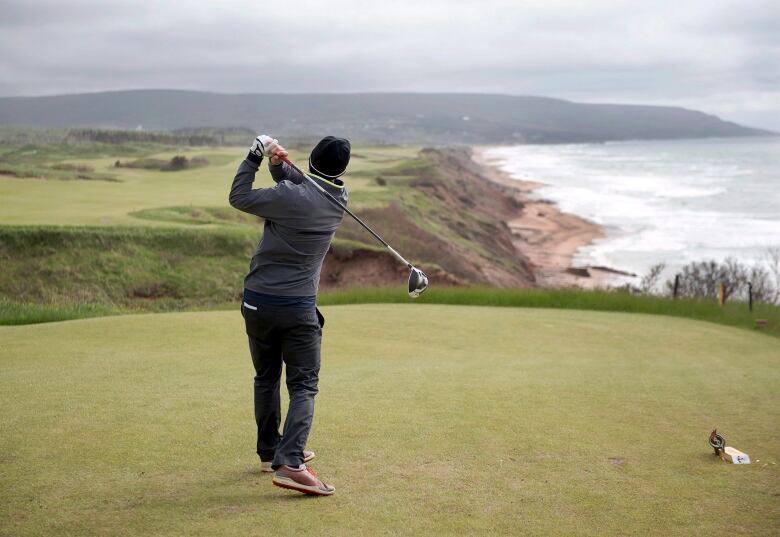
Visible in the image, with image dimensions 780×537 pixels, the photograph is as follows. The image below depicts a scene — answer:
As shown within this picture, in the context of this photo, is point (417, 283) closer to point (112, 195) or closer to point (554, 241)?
point (112, 195)

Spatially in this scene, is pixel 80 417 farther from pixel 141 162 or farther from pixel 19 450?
pixel 141 162

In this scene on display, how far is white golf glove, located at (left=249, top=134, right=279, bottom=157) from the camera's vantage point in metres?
5.73

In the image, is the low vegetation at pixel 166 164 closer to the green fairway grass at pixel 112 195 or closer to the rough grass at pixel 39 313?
the green fairway grass at pixel 112 195

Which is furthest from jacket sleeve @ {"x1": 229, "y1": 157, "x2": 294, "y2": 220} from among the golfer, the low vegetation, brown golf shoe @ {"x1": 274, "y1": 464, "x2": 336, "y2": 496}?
the low vegetation

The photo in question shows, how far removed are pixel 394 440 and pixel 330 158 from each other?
7.14ft

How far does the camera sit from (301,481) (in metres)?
5.51

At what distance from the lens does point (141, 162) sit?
5869 cm

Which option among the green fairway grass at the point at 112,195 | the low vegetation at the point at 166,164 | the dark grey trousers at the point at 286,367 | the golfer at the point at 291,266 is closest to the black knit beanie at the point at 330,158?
the golfer at the point at 291,266

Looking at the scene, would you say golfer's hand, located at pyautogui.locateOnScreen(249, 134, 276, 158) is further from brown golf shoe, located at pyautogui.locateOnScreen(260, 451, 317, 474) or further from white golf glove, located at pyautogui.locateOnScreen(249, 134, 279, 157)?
brown golf shoe, located at pyautogui.locateOnScreen(260, 451, 317, 474)

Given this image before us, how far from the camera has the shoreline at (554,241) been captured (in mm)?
39153

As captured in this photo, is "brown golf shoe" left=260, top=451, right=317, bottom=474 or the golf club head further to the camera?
the golf club head

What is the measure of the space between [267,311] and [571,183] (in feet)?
322

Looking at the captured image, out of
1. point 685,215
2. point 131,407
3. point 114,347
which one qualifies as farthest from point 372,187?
point 131,407

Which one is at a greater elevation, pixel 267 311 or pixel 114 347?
pixel 267 311
